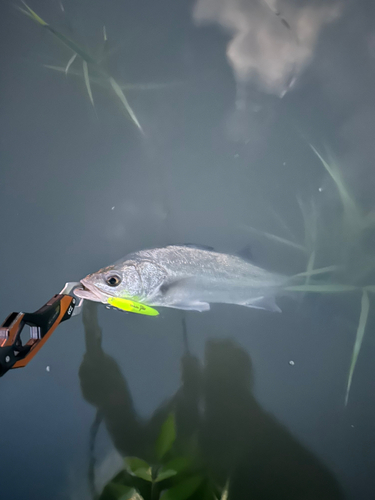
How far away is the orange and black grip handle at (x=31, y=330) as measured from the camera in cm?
63

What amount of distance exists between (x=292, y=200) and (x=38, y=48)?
1057 mm

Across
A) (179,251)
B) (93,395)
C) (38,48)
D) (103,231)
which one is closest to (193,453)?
(93,395)

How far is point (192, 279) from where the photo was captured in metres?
0.92

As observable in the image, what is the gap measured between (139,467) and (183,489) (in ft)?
0.45

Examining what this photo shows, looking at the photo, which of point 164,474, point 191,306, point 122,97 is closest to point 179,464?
point 164,474

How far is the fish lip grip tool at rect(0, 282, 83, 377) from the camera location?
63 cm

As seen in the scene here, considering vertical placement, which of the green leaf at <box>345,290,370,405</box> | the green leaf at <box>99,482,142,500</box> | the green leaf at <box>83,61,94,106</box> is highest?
the green leaf at <box>83,61,94,106</box>

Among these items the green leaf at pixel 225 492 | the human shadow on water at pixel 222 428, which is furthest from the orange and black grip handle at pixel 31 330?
the green leaf at pixel 225 492

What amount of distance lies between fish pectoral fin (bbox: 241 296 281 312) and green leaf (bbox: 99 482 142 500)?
0.63 m

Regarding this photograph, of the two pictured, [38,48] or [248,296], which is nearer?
[248,296]

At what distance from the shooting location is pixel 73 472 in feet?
3.07

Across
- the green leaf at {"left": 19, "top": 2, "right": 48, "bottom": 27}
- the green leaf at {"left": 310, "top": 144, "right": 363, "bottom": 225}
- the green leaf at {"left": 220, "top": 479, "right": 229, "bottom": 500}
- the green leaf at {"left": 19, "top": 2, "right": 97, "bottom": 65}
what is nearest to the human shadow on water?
the green leaf at {"left": 220, "top": 479, "right": 229, "bottom": 500}

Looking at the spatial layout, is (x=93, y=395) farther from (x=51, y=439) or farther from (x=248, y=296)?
(x=248, y=296)

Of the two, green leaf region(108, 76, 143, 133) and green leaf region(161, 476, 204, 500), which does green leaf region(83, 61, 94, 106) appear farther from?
green leaf region(161, 476, 204, 500)
